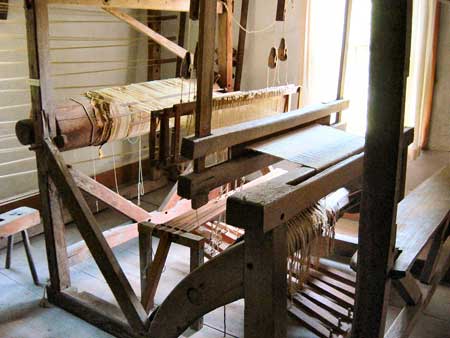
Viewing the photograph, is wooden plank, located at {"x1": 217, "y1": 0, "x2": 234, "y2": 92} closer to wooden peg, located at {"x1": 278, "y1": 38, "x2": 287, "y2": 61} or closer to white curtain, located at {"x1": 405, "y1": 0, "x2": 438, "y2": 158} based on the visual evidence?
wooden peg, located at {"x1": 278, "y1": 38, "x2": 287, "y2": 61}

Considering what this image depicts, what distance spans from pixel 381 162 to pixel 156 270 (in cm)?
142

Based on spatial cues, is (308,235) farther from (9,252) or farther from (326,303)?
(9,252)

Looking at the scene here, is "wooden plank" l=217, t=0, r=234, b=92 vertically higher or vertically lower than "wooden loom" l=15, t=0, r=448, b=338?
higher

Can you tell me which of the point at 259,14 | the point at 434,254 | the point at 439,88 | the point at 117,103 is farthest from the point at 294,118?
the point at 259,14

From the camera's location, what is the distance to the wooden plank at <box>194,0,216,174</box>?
5.37ft

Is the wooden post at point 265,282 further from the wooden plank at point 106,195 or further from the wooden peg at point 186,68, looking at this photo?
the wooden plank at point 106,195

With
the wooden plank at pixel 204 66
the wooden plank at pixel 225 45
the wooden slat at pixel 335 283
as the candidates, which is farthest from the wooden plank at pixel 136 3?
the wooden slat at pixel 335 283

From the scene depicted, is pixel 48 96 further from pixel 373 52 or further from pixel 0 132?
pixel 373 52

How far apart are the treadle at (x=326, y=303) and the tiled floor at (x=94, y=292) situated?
0.11 meters

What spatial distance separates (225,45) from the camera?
3316mm

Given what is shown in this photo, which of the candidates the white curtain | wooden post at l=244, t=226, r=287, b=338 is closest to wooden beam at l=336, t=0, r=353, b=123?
the white curtain

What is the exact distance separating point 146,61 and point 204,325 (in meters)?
2.93

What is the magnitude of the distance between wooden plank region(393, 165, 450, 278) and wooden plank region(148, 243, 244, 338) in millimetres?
434

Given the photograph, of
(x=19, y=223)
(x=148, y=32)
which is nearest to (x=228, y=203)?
(x=19, y=223)
